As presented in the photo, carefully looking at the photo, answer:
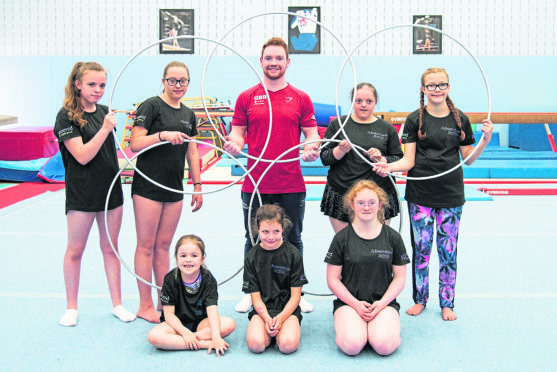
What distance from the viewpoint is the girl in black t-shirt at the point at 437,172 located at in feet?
9.71

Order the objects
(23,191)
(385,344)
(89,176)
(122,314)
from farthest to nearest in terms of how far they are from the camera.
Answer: (23,191) < (122,314) < (89,176) < (385,344)

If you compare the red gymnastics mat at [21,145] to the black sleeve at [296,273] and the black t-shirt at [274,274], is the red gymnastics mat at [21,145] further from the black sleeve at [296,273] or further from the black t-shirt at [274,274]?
the black sleeve at [296,273]

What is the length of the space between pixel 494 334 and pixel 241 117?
1.76m

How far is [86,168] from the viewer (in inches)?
114

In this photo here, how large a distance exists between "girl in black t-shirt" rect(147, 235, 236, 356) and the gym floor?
0.20 ft

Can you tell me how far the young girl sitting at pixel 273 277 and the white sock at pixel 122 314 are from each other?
71 cm

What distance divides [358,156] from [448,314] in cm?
100

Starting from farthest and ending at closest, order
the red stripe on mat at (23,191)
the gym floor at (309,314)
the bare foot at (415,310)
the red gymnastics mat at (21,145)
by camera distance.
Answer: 1. the red gymnastics mat at (21,145)
2. the red stripe on mat at (23,191)
3. the bare foot at (415,310)
4. the gym floor at (309,314)

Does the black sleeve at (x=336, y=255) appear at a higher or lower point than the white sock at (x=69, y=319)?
higher

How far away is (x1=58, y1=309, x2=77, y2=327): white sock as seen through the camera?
292 centimetres

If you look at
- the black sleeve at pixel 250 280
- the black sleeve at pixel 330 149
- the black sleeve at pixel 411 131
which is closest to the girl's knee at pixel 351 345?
the black sleeve at pixel 250 280

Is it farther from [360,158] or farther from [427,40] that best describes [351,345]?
[427,40]

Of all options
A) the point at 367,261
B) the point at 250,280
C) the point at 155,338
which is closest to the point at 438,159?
the point at 367,261

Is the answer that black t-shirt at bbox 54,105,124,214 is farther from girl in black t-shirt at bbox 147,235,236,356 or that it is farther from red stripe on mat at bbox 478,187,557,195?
red stripe on mat at bbox 478,187,557,195
